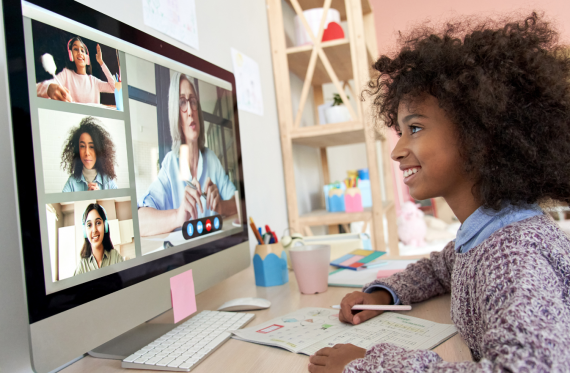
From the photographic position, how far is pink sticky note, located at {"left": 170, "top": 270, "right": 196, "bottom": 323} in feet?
2.15

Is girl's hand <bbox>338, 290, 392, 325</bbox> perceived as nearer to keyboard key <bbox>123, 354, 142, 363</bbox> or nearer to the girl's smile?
the girl's smile

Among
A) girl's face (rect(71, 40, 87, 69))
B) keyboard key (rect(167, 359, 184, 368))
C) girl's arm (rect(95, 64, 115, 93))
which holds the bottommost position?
keyboard key (rect(167, 359, 184, 368))

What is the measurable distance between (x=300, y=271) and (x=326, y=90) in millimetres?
2136

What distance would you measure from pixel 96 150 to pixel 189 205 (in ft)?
0.73

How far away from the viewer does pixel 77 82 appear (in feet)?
1.69

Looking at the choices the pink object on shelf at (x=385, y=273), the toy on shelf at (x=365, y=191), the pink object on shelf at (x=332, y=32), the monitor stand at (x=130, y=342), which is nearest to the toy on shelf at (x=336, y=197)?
the toy on shelf at (x=365, y=191)

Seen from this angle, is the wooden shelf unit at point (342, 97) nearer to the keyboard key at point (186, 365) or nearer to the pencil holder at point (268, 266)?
the pencil holder at point (268, 266)

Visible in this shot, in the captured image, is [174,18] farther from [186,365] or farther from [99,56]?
[186,365]

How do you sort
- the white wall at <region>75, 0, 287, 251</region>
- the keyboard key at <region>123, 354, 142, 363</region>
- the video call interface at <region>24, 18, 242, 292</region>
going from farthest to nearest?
the white wall at <region>75, 0, 287, 251</region> < the keyboard key at <region>123, 354, 142, 363</region> < the video call interface at <region>24, 18, 242, 292</region>

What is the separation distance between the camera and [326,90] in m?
2.84

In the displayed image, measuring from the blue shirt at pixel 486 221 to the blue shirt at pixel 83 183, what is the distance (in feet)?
1.62

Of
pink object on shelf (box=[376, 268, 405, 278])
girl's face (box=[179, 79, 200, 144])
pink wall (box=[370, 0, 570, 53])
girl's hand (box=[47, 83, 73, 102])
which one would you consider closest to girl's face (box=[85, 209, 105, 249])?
girl's hand (box=[47, 83, 73, 102])

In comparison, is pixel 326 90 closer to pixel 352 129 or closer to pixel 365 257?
pixel 352 129

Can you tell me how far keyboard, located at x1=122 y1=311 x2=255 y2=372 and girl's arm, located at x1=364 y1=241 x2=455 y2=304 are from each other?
0.88ft
